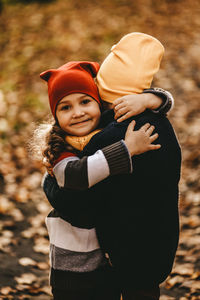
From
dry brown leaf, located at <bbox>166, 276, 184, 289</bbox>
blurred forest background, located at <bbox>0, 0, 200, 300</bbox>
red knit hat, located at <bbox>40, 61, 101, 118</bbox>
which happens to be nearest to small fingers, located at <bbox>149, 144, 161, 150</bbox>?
red knit hat, located at <bbox>40, 61, 101, 118</bbox>

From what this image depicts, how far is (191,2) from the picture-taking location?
1009 cm

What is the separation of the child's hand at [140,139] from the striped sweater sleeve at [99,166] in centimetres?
4

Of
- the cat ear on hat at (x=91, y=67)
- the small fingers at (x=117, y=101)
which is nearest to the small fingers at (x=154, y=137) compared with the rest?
the small fingers at (x=117, y=101)

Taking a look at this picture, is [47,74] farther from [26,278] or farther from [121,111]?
[26,278]

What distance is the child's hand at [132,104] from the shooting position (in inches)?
66.5

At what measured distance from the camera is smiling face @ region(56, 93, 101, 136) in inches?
75.0

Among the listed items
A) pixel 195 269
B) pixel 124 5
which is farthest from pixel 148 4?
pixel 195 269

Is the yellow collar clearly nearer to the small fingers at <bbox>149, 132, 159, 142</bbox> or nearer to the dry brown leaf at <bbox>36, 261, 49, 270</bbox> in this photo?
the small fingers at <bbox>149, 132, 159, 142</bbox>

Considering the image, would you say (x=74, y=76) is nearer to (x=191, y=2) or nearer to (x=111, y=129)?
(x=111, y=129)

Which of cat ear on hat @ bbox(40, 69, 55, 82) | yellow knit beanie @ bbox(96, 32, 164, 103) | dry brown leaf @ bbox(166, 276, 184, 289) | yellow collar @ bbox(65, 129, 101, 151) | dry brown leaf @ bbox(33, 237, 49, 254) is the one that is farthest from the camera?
dry brown leaf @ bbox(33, 237, 49, 254)

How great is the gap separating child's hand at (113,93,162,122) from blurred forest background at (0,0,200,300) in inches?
80.0

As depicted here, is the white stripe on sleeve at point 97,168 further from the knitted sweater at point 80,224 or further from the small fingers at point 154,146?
the small fingers at point 154,146

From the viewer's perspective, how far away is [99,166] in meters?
1.65

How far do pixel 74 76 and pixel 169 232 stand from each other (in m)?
1.07
